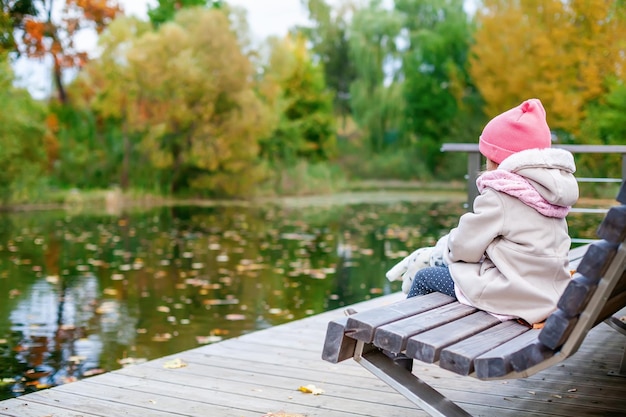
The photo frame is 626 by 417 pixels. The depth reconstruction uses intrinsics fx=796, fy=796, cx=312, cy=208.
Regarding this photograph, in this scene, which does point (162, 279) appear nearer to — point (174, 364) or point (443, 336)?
point (174, 364)

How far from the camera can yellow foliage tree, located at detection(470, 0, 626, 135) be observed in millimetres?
20812

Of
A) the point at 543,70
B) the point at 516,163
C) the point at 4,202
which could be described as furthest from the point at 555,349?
the point at 543,70

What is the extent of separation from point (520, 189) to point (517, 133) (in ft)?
0.75

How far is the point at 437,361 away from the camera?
2113 mm

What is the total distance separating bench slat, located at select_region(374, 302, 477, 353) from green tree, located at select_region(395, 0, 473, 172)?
2838 cm

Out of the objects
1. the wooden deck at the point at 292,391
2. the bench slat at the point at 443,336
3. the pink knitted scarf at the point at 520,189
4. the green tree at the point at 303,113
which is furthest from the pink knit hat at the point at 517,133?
the green tree at the point at 303,113

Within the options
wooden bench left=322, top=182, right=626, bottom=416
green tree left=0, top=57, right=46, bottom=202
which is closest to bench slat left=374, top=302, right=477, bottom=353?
wooden bench left=322, top=182, right=626, bottom=416

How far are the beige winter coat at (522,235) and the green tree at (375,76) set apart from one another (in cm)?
2634

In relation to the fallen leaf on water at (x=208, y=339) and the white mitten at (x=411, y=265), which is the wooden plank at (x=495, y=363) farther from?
the fallen leaf on water at (x=208, y=339)

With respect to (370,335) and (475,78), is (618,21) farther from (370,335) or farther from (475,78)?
(370,335)

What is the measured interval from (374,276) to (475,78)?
67.5ft

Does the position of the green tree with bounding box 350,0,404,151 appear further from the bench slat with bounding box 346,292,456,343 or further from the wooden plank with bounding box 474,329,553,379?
the wooden plank with bounding box 474,329,553,379

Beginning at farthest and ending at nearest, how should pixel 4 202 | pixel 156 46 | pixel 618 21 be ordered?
pixel 156 46 → pixel 618 21 → pixel 4 202

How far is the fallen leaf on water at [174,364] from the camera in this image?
369cm
